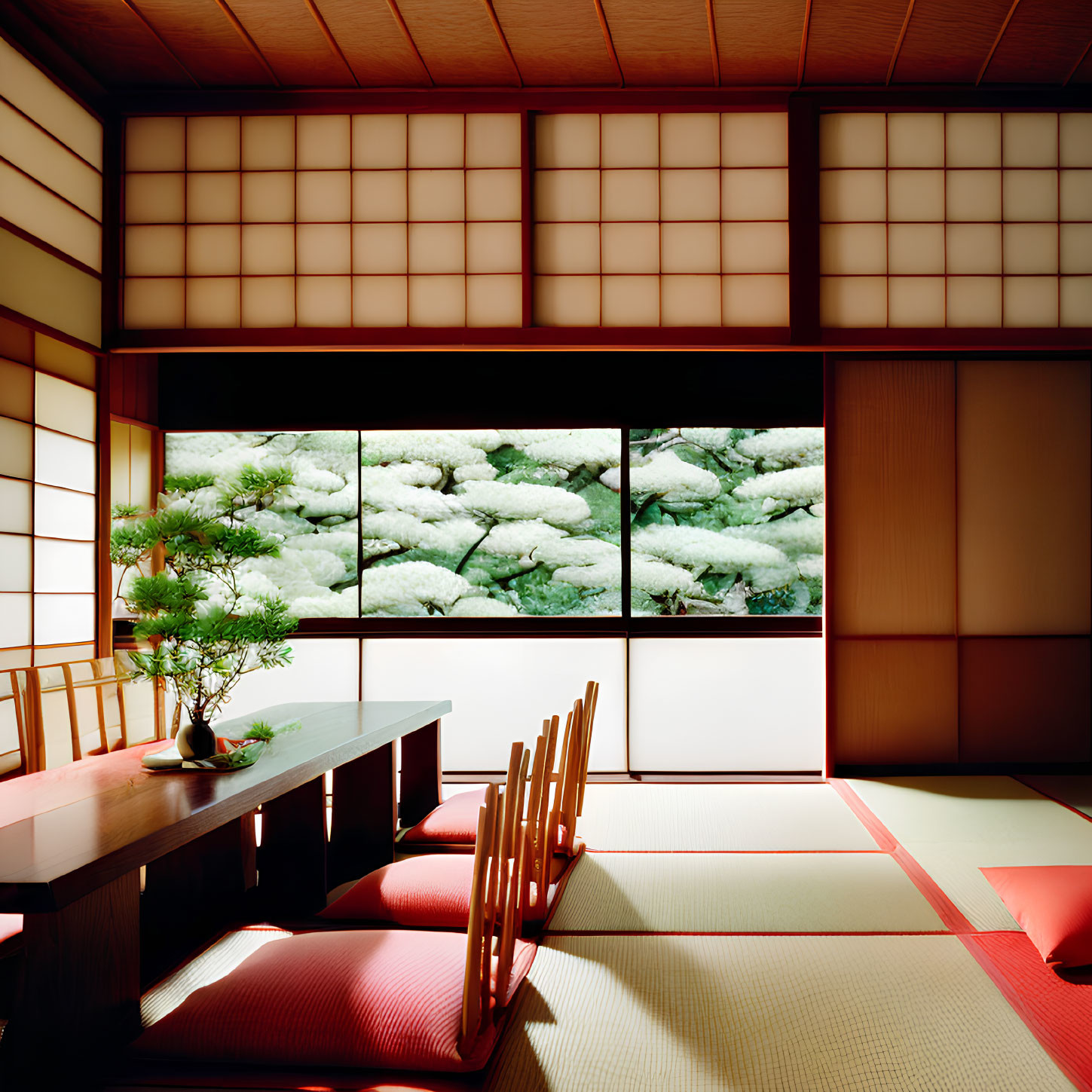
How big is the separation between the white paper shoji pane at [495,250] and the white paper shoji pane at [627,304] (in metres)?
0.44

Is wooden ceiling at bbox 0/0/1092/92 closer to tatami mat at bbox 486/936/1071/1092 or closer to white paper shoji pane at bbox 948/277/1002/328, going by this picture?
white paper shoji pane at bbox 948/277/1002/328

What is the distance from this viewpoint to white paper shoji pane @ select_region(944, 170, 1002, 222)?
3.76 meters

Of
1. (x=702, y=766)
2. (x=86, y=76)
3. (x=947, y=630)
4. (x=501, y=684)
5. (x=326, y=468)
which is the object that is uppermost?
(x=86, y=76)

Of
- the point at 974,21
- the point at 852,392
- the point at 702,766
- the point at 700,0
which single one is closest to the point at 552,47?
the point at 700,0

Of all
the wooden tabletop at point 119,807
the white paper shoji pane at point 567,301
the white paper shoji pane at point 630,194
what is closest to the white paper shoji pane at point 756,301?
the white paper shoji pane at point 630,194

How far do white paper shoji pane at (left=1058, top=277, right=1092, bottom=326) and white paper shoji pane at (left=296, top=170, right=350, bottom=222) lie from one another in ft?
11.1

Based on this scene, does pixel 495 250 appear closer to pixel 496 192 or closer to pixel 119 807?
pixel 496 192

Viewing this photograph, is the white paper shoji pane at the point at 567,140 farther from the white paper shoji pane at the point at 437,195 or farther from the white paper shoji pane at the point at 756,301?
the white paper shoji pane at the point at 756,301

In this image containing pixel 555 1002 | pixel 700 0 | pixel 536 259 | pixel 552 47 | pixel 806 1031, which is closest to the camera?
pixel 806 1031

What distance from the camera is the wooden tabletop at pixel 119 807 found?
1258mm

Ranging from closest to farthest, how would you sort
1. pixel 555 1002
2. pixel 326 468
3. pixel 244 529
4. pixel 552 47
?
pixel 555 1002 < pixel 244 529 < pixel 552 47 < pixel 326 468

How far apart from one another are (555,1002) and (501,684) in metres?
2.69

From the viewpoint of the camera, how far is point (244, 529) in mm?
1955

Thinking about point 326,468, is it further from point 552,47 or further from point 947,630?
point 947,630
